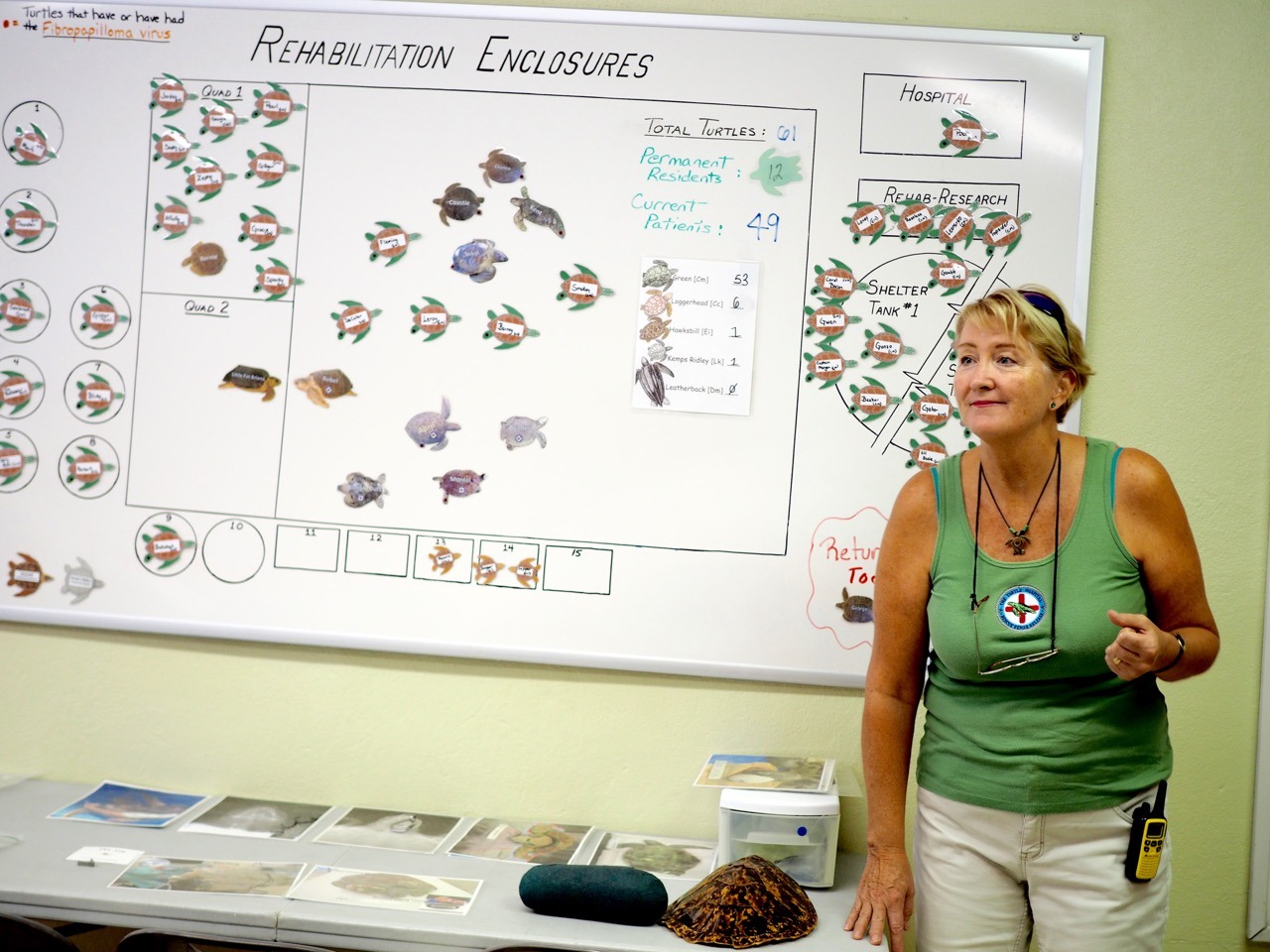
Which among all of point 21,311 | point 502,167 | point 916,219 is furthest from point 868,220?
point 21,311

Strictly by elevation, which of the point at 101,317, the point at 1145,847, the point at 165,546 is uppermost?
the point at 101,317

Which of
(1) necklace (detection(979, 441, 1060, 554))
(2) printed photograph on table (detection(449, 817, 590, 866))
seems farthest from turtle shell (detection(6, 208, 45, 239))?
(1) necklace (detection(979, 441, 1060, 554))

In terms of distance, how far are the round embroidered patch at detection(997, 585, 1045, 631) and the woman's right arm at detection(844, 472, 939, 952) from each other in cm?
14

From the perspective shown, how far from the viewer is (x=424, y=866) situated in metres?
1.90

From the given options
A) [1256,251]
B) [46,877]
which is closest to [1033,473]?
[1256,251]

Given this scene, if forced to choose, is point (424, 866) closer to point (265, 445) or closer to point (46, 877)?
point (46, 877)

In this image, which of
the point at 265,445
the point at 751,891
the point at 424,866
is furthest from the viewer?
the point at 265,445

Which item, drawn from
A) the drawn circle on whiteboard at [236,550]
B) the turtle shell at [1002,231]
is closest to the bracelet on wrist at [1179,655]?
the turtle shell at [1002,231]

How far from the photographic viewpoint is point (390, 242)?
7.20 ft

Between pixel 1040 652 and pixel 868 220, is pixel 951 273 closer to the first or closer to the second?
pixel 868 220

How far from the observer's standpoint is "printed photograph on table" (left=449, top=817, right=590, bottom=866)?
197 cm

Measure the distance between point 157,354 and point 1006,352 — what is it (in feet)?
5.62

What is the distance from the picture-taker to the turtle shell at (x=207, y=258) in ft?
7.31

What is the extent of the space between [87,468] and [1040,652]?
1.93m
